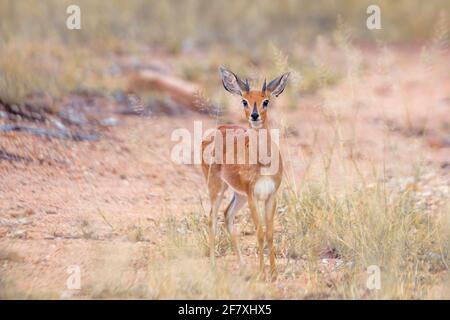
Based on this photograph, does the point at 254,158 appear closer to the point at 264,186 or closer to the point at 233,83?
the point at 264,186

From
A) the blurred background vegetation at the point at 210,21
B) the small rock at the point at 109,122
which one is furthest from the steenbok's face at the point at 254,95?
the blurred background vegetation at the point at 210,21

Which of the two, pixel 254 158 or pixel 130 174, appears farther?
pixel 130 174

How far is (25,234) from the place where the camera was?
632cm

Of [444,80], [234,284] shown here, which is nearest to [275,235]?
[234,284]

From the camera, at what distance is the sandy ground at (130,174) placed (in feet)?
19.7

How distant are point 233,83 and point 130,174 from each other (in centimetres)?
279

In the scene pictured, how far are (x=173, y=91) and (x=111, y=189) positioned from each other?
3.22 meters

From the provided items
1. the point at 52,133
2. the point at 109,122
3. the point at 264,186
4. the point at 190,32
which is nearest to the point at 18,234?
the point at 264,186

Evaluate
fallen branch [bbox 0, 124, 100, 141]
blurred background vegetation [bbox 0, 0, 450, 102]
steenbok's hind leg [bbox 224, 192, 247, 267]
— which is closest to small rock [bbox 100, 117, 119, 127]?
fallen branch [bbox 0, 124, 100, 141]

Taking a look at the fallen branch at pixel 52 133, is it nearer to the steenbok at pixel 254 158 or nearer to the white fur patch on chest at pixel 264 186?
the steenbok at pixel 254 158

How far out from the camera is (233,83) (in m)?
5.49

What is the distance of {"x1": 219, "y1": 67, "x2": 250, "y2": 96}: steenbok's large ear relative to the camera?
540 centimetres

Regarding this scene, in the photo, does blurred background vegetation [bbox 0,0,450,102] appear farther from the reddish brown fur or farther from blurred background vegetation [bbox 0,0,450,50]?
the reddish brown fur
